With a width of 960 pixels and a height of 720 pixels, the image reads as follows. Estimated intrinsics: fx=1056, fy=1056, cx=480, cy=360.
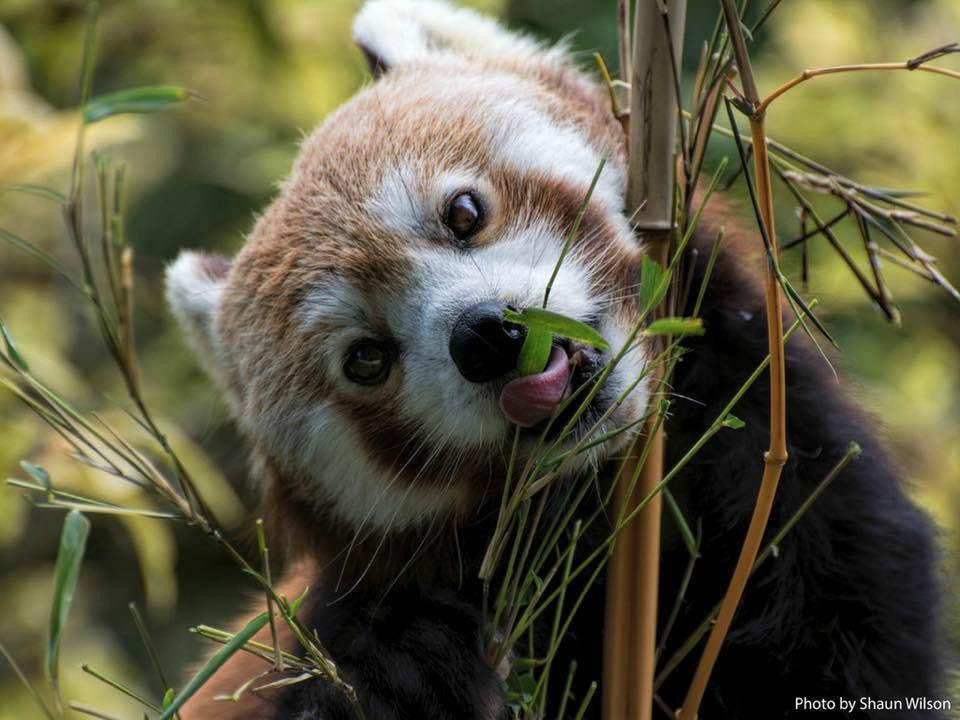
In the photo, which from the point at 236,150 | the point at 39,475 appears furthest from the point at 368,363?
the point at 236,150

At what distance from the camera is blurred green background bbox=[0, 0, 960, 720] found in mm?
2900

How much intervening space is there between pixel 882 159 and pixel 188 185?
333 centimetres

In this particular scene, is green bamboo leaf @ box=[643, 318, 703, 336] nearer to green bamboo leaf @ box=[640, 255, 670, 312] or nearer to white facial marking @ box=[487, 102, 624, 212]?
green bamboo leaf @ box=[640, 255, 670, 312]

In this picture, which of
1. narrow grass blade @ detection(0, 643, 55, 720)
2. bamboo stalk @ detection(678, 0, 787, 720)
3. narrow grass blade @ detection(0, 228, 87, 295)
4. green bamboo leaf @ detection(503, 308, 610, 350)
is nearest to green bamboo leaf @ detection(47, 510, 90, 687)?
narrow grass blade @ detection(0, 643, 55, 720)

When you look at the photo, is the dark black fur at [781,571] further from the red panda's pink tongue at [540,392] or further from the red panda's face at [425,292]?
the red panda's pink tongue at [540,392]

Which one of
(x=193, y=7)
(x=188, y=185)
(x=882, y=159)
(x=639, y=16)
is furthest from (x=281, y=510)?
(x=188, y=185)

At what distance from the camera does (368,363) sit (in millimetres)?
1741

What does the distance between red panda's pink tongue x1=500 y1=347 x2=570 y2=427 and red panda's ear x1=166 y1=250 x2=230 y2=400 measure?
890 mm

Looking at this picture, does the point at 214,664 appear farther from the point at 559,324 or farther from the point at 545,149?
the point at 545,149

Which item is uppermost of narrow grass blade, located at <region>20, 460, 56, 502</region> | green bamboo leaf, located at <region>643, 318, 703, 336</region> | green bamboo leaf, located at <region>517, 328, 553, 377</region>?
green bamboo leaf, located at <region>643, 318, 703, 336</region>

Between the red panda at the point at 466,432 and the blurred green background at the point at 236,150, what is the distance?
3.07 ft

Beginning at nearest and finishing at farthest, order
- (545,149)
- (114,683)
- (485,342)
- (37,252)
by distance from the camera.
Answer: (114,683) → (37,252) → (485,342) → (545,149)

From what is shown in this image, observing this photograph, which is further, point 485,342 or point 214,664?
point 485,342

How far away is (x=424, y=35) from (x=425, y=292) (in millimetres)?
865
